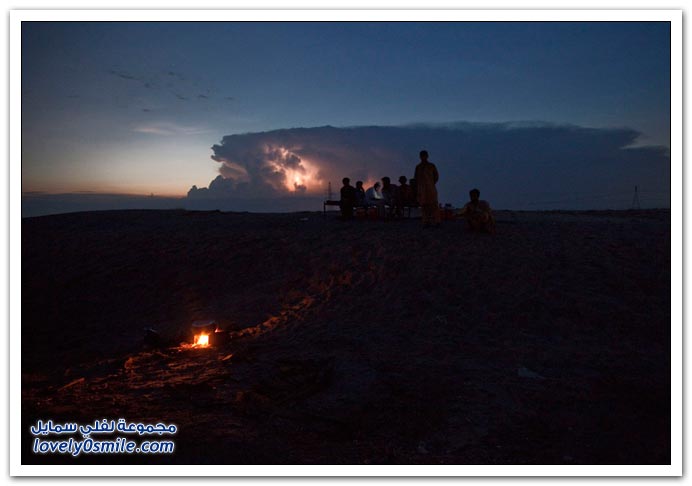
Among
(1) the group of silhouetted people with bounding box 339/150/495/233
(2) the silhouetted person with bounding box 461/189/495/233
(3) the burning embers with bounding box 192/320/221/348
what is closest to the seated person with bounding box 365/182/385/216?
(1) the group of silhouetted people with bounding box 339/150/495/233

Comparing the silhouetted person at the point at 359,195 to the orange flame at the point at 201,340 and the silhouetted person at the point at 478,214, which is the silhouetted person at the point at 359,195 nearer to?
the silhouetted person at the point at 478,214

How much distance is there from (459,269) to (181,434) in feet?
19.2

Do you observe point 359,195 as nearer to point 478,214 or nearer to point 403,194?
point 403,194

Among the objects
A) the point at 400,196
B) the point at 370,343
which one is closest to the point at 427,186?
the point at 400,196

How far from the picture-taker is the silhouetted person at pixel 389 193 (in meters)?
13.7

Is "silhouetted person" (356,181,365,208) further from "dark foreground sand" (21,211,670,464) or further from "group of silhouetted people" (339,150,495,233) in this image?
"dark foreground sand" (21,211,670,464)

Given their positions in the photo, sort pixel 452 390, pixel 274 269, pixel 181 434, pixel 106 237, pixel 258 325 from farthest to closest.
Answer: pixel 106 237 → pixel 274 269 → pixel 258 325 → pixel 452 390 → pixel 181 434

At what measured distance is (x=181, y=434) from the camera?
4125 millimetres

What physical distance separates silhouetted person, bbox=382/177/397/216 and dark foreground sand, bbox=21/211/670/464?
1.51m


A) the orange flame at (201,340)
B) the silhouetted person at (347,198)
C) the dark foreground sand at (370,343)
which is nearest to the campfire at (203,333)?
the orange flame at (201,340)

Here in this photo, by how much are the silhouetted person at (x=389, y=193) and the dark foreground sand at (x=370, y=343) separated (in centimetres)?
151

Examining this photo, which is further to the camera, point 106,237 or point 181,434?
point 106,237
